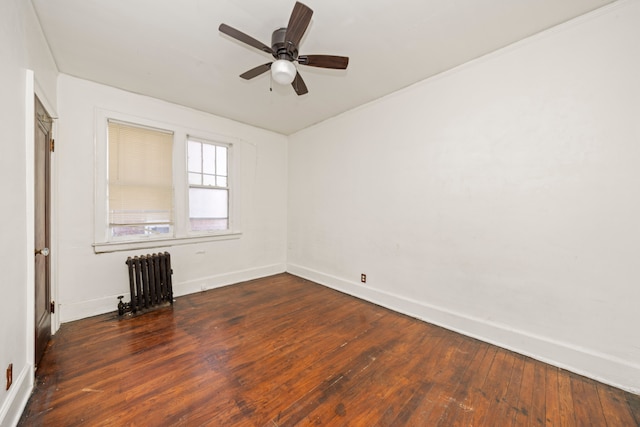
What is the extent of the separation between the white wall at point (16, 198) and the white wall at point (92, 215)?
1083 millimetres

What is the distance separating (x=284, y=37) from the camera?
190 centimetres

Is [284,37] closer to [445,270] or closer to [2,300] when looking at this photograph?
[2,300]

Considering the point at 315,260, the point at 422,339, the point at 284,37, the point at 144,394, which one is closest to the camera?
the point at 144,394

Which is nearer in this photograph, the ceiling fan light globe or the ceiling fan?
the ceiling fan

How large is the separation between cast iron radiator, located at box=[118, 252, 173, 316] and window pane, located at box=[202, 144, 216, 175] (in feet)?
4.76

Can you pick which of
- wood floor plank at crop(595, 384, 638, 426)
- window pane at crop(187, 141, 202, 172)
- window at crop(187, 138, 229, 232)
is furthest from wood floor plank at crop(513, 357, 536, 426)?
window pane at crop(187, 141, 202, 172)

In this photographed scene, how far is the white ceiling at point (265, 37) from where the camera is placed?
186 cm

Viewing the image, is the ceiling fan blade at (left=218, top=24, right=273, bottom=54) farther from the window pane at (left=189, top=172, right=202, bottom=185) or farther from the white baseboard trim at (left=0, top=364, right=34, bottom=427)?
the white baseboard trim at (left=0, top=364, right=34, bottom=427)

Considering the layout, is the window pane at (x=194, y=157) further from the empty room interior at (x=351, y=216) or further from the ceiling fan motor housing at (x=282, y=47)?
the ceiling fan motor housing at (x=282, y=47)

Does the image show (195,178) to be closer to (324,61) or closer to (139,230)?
(139,230)

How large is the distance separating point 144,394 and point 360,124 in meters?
3.69

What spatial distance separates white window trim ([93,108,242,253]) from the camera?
2.96 meters

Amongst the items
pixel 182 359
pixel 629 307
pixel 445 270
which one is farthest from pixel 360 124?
pixel 182 359

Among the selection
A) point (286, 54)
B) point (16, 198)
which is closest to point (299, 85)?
point (286, 54)
